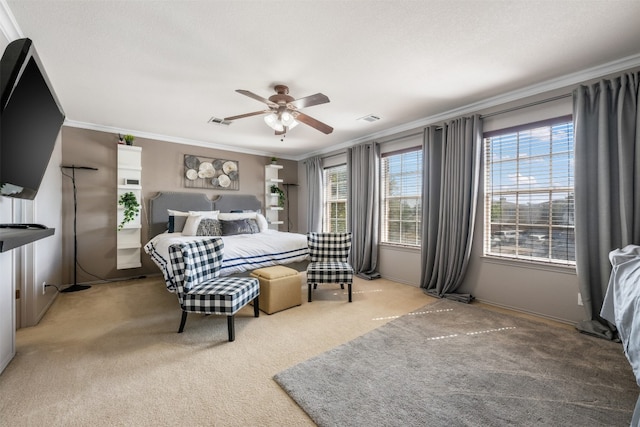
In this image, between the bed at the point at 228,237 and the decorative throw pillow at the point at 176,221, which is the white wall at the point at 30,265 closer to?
the bed at the point at 228,237

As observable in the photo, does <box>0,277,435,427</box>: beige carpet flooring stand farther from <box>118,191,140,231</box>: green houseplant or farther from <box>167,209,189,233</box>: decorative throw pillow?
<box>118,191,140,231</box>: green houseplant

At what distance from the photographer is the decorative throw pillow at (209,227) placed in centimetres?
408

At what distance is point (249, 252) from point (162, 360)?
1.48 m

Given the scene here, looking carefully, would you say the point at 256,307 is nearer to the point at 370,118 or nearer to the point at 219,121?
the point at 219,121

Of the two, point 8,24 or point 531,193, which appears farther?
point 531,193

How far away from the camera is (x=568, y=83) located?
2.70m

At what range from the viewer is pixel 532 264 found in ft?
9.89

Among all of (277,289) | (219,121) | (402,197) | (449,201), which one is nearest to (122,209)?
(219,121)

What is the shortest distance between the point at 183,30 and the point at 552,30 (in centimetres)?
273

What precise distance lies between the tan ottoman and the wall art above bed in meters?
2.71

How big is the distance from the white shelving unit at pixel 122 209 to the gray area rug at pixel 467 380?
384 centimetres

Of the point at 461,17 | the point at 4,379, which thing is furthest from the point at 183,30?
the point at 4,379

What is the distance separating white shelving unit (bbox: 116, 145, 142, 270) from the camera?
4332 millimetres

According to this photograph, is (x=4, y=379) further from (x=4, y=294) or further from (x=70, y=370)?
(x=4, y=294)
